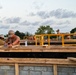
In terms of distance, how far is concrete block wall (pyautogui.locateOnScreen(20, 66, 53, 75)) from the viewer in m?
8.73

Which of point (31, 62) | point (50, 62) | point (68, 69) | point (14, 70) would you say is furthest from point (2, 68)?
point (68, 69)

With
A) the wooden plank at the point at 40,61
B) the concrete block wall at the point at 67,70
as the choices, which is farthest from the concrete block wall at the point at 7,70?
the concrete block wall at the point at 67,70

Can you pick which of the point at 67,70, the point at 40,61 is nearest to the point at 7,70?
the point at 40,61

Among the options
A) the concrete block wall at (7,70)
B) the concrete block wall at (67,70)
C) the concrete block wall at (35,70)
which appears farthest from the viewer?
the concrete block wall at (7,70)

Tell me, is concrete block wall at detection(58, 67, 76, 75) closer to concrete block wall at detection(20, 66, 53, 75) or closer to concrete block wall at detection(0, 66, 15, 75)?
concrete block wall at detection(20, 66, 53, 75)

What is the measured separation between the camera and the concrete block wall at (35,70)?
8733 mm

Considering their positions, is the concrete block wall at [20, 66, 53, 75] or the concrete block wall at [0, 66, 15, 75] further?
the concrete block wall at [0, 66, 15, 75]

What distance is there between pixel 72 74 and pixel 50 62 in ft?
2.59

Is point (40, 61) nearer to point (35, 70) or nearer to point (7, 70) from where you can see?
point (35, 70)

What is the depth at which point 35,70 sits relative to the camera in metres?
8.82

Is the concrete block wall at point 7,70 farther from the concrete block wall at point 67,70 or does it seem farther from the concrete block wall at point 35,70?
the concrete block wall at point 67,70

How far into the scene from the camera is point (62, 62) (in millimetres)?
8578

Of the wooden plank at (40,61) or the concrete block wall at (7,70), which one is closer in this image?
the wooden plank at (40,61)

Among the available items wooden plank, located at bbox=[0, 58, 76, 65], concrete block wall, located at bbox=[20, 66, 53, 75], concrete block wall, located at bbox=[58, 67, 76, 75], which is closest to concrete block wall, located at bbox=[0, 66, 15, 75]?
wooden plank, located at bbox=[0, 58, 76, 65]
